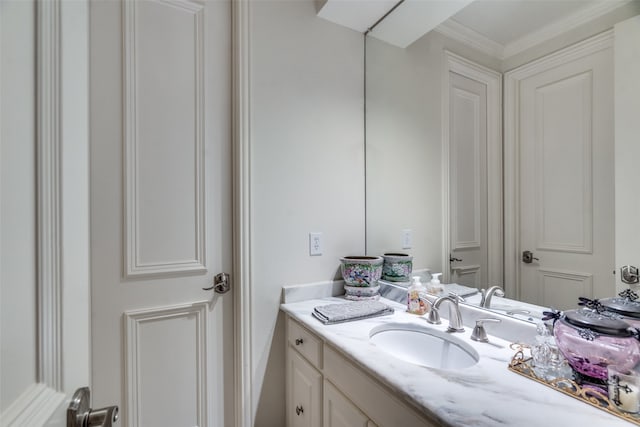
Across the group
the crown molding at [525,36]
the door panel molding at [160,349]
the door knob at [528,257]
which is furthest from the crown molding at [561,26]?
the door panel molding at [160,349]

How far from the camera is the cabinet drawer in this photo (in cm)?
120

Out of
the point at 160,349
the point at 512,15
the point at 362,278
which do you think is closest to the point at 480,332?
the point at 362,278

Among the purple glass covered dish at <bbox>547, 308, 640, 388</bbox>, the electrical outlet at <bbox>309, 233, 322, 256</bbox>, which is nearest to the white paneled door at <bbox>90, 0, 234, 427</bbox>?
the electrical outlet at <bbox>309, 233, 322, 256</bbox>

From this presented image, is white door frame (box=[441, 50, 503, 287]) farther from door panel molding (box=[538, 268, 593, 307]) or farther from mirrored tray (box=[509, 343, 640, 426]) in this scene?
mirrored tray (box=[509, 343, 640, 426])

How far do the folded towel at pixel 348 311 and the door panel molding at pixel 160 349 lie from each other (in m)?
0.53

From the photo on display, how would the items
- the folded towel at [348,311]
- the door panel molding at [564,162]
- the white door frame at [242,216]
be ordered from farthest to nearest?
the white door frame at [242,216] < the folded towel at [348,311] < the door panel molding at [564,162]

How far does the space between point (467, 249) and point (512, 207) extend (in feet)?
0.82

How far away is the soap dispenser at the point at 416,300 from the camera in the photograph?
1317mm

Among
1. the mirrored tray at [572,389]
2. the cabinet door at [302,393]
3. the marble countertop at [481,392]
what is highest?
the mirrored tray at [572,389]

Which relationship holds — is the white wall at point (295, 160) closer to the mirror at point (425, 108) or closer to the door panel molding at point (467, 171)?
the mirror at point (425, 108)

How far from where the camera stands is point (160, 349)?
1.31m

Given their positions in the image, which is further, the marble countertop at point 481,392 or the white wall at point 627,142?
the white wall at point 627,142

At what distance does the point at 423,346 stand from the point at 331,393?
1.23 ft

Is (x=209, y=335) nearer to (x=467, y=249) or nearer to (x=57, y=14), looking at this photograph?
(x=467, y=249)
